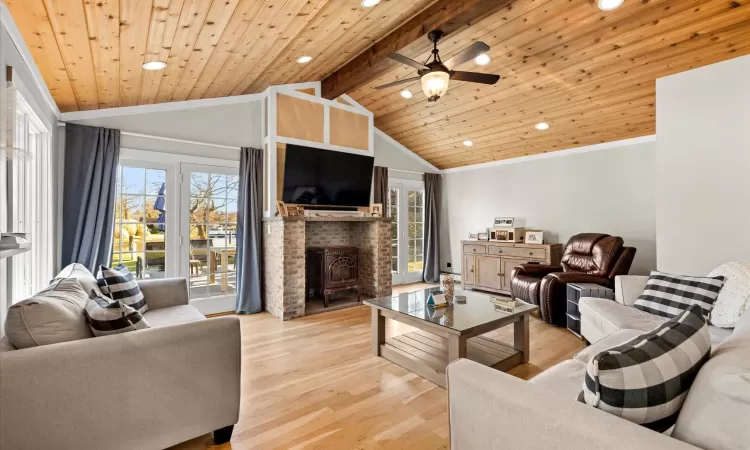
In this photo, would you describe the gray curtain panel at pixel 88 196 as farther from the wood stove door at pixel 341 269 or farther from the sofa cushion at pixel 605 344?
the sofa cushion at pixel 605 344

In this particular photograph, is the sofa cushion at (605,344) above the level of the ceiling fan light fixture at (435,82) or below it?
below

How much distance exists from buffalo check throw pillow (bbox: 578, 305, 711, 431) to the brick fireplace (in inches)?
150

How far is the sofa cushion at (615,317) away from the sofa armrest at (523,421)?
6.05 feet

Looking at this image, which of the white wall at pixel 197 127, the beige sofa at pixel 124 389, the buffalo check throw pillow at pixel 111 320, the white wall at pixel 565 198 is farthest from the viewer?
the white wall at pixel 565 198

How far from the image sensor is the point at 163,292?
3256 mm

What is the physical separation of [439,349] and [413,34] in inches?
117

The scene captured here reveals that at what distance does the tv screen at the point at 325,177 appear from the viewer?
479 cm

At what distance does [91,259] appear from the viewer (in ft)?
12.0

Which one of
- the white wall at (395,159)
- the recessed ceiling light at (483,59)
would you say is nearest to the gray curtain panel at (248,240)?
the white wall at (395,159)

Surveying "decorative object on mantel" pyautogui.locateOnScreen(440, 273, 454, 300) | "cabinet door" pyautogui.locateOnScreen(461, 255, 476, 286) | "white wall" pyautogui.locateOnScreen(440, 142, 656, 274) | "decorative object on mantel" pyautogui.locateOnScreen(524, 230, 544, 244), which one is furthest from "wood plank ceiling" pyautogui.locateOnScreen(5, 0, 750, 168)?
"decorative object on mantel" pyautogui.locateOnScreen(440, 273, 454, 300)

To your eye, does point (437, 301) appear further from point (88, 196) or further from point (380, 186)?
point (88, 196)

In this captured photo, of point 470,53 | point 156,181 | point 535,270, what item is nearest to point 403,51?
point 470,53

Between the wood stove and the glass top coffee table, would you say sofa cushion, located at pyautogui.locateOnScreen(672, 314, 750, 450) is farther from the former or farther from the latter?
the wood stove

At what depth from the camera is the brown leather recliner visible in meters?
3.92
